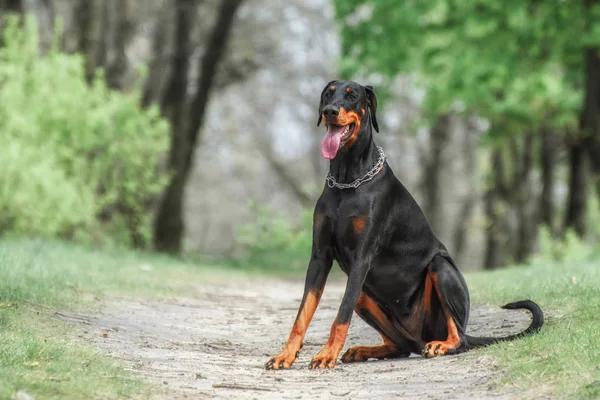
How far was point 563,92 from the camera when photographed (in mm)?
22922

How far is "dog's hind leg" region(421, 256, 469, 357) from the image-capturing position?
20.6 feet

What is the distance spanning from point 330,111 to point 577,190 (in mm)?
14565

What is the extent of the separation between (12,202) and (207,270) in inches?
122

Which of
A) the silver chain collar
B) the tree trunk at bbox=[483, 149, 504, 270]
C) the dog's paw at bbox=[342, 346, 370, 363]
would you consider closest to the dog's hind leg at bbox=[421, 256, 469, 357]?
the dog's paw at bbox=[342, 346, 370, 363]

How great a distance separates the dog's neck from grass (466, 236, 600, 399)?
147cm

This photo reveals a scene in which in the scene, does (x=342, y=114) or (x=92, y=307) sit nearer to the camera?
(x=342, y=114)

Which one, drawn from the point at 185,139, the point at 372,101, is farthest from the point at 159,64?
the point at 372,101

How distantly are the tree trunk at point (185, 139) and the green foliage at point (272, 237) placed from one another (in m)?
1.61

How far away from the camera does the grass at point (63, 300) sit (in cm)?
477

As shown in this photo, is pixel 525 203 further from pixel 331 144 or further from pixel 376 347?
pixel 331 144

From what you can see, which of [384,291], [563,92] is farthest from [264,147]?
[384,291]

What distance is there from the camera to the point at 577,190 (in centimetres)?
1941

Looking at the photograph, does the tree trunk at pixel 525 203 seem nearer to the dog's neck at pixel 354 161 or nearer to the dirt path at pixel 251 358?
the dirt path at pixel 251 358

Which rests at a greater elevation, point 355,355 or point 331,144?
point 331,144
